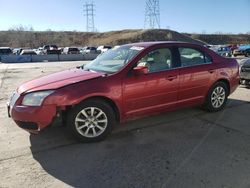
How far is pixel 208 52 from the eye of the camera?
6.29 m

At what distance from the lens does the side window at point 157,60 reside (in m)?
5.32

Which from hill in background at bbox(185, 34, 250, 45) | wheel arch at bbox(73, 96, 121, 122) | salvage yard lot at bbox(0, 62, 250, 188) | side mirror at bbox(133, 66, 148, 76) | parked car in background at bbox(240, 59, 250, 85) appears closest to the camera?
salvage yard lot at bbox(0, 62, 250, 188)

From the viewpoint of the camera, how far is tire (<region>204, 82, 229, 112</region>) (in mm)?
6328

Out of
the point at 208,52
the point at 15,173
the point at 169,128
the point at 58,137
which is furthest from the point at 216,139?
the point at 15,173

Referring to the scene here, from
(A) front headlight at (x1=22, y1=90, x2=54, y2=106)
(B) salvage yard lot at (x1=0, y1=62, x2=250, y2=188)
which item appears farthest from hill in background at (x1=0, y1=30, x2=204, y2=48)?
(A) front headlight at (x1=22, y1=90, x2=54, y2=106)

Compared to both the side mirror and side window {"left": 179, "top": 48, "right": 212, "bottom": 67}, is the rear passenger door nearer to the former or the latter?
side window {"left": 179, "top": 48, "right": 212, "bottom": 67}

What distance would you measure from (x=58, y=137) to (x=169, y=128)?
77.7 inches

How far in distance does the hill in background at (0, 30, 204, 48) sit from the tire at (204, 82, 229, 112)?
238 ft

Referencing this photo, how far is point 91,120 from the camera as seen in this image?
4734 millimetres

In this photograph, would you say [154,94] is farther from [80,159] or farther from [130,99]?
[80,159]

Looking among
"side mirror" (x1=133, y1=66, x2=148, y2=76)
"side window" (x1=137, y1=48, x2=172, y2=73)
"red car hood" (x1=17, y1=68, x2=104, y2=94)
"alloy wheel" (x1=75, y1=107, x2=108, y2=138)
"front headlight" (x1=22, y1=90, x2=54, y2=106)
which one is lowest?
"alloy wheel" (x1=75, y1=107, x2=108, y2=138)

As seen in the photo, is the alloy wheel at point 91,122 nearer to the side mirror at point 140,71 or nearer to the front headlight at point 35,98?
the front headlight at point 35,98

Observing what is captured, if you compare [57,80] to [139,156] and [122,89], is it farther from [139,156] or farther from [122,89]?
[139,156]

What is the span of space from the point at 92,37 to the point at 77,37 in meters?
5.59
